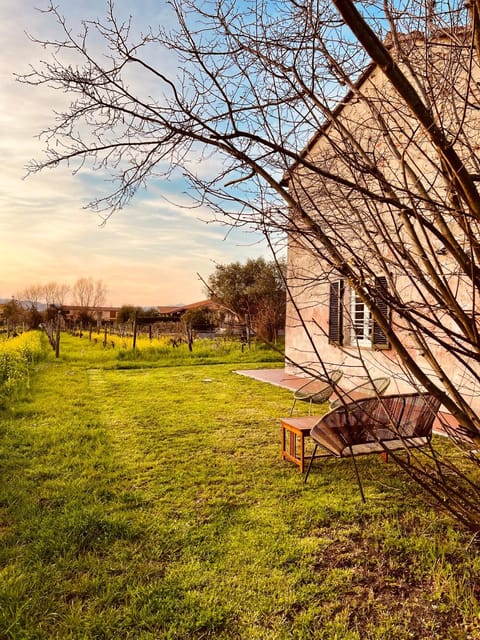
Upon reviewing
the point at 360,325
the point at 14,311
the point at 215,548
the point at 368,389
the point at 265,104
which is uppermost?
the point at 265,104

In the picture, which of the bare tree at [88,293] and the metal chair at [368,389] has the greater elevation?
the bare tree at [88,293]

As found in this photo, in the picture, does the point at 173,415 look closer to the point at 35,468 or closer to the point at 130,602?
the point at 35,468

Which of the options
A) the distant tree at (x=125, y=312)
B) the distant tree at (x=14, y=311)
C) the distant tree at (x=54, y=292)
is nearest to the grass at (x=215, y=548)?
the distant tree at (x=14, y=311)

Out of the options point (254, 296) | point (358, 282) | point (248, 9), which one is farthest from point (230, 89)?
point (254, 296)

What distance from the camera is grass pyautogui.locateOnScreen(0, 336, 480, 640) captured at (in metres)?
2.56

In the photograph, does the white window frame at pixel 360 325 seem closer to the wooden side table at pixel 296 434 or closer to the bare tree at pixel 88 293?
the wooden side table at pixel 296 434

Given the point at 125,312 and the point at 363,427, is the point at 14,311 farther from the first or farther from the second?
the point at 363,427

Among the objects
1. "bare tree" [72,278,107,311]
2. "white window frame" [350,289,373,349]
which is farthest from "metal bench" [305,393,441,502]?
"bare tree" [72,278,107,311]

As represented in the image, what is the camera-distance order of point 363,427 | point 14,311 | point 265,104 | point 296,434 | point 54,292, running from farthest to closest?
point 54,292 → point 14,311 → point 296,434 → point 363,427 → point 265,104

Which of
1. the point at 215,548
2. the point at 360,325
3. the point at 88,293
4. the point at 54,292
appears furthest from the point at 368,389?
the point at 88,293

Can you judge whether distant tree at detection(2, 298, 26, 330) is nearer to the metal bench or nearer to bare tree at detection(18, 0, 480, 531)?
the metal bench

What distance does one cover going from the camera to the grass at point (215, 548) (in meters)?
2.56

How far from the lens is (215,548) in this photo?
3.35m

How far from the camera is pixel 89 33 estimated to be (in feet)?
6.59
